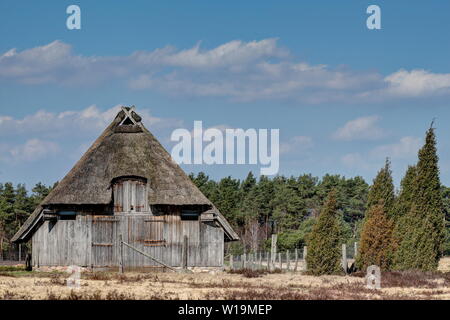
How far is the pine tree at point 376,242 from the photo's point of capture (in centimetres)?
4369

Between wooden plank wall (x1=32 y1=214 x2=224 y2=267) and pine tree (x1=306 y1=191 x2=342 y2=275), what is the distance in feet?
21.2

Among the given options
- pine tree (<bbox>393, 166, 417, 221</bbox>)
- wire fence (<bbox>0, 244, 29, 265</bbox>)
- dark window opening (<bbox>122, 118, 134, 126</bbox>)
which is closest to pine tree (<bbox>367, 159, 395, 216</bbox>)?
pine tree (<bbox>393, 166, 417, 221</bbox>)

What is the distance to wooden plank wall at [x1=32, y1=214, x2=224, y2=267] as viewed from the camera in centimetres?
4325

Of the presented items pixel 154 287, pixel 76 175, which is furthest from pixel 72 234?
pixel 154 287

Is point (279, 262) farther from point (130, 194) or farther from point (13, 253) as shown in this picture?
point (13, 253)

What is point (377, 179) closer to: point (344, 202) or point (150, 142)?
point (150, 142)

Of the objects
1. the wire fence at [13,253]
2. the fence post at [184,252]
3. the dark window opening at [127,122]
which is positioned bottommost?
the wire fence at [13,253]

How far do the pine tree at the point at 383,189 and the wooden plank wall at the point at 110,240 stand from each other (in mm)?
11897

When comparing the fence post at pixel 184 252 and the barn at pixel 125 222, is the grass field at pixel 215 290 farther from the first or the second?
the barn at pixel 125 222

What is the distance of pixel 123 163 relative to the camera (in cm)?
4459

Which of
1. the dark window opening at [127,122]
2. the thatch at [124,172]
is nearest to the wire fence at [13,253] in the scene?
the dark window opening at [127,122]

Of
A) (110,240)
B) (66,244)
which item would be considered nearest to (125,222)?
(110,240)

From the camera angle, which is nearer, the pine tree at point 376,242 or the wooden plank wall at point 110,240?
the wooden plank wall at point 110,240
